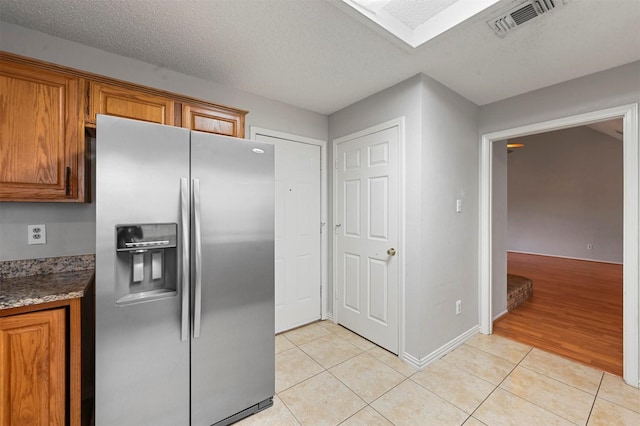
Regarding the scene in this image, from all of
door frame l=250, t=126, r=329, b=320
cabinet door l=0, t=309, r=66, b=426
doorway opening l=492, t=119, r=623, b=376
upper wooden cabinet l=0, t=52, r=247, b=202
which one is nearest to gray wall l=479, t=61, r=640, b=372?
doorway opening l=492, t=119, r=623, b=376

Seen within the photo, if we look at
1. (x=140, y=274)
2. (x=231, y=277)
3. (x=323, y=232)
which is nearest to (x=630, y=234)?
(x=323, y=232)

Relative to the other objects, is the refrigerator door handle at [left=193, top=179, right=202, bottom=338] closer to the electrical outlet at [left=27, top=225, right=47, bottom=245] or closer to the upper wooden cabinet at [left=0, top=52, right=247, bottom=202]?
the upper wooden cabinet at [left=0, top=52, right=247, bottom=202]

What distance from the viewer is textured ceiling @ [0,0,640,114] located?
1546mm

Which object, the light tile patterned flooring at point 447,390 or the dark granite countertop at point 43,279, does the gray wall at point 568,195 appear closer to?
the light tile patterned flooring at point 447,390

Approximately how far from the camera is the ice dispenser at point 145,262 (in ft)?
4.62

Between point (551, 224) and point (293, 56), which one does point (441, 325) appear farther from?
point (551, 224)

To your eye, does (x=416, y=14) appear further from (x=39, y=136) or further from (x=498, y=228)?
(x=498, y=228)

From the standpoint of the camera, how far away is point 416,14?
173 centimetres

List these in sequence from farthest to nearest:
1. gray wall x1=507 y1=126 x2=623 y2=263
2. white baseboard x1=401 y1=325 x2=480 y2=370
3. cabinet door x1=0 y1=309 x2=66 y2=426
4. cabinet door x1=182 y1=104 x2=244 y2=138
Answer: gray wall x1=507 y1=126 x2=623 y2=263 < white baseboard x1=401 y1=325 x2=480 y2=370 < cabinet door x1=182 y1=104 x2=244 y2=138 < cabinet door x1=0 y1=309 x2=66 y2=426

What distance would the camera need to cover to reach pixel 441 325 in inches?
96.6

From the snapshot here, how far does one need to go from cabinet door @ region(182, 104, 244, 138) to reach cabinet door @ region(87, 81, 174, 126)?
108 millimetres

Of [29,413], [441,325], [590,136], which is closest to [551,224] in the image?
[590,136]

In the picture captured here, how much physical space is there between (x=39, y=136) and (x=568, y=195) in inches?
376

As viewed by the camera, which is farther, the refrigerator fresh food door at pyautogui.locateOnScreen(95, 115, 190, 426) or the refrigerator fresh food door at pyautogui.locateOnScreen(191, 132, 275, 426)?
the refrigerator fresh food door at pyautogui.locateOnScreen(191, 132, 275, 426)
